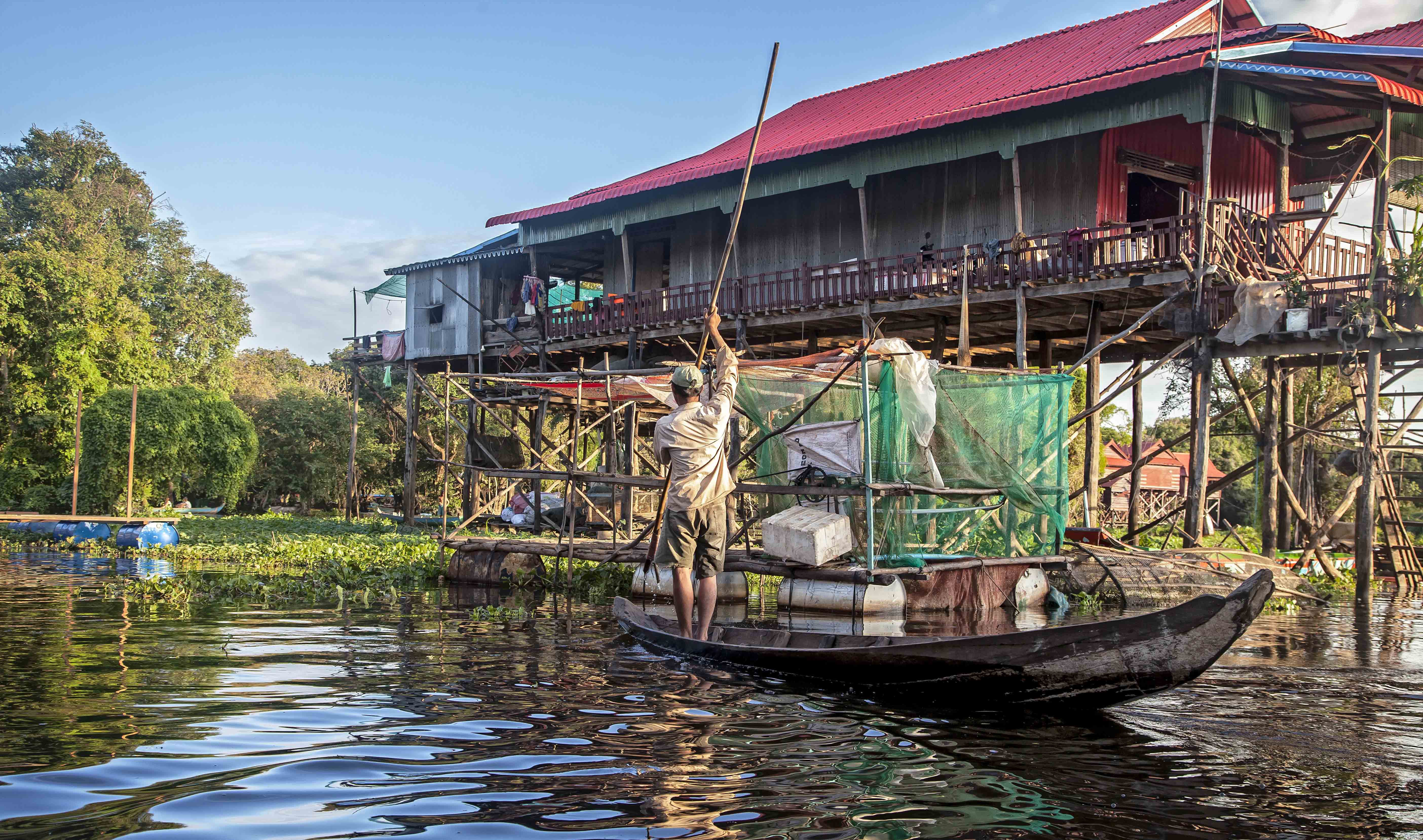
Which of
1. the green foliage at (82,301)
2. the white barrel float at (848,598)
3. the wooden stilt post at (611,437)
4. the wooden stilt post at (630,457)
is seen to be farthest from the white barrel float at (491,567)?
the green foliage at (82,301)

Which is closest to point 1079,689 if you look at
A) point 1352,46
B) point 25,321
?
point 1352,46

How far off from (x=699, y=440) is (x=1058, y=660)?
2.94 m

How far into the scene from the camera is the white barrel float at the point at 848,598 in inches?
371

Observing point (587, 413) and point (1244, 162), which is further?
point (587, 413)

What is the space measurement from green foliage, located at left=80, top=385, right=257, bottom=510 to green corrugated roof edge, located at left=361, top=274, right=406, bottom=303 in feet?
15.4

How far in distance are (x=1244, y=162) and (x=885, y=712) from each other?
47.7 ft

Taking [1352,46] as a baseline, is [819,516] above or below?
below

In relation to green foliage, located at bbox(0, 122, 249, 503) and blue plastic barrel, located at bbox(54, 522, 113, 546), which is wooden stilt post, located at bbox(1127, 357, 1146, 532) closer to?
blue plastic barrel, located at bbox(54, 522, 113, 546)

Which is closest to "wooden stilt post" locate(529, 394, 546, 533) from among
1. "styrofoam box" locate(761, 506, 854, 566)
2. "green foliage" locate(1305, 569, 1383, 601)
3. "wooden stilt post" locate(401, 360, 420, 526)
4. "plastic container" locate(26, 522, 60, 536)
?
"wooden stilt post" locate(401, 360, 420, 526)

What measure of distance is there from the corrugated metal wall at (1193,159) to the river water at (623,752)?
9.32 m

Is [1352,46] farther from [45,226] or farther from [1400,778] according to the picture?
[45,226]

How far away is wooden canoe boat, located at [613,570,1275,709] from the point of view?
192 inches

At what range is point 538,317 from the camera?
69.6 ft

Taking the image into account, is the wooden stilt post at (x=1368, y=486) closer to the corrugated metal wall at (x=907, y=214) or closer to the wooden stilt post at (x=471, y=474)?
the corrugated metal wall at (x=907, y=214)
